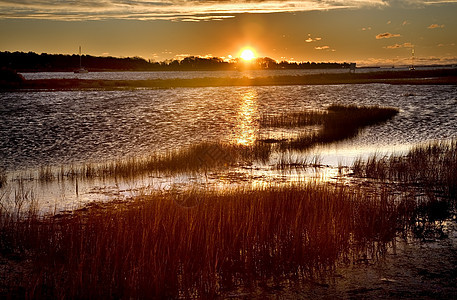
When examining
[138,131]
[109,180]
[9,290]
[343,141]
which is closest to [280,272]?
[9,290]

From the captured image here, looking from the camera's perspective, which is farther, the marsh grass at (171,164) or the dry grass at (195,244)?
the marsh grass at (171,164)

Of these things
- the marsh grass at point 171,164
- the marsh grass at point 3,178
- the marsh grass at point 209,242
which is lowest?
the marsh grass at point 3,178

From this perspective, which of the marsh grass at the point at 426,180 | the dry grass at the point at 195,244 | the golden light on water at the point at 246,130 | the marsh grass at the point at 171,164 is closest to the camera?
the dry grass at the point at 195,244

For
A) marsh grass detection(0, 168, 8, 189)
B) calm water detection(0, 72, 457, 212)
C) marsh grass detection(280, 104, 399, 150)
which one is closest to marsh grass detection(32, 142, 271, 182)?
marsh grass detection(0, 168, 8, 189)

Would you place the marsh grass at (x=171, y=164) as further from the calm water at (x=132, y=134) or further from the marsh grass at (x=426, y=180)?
the marsh grass at (x=426, y=180)

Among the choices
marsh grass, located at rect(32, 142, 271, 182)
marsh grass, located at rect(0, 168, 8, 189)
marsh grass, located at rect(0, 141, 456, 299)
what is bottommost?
marsh grass, located at rect(0, 168, 8, 189)

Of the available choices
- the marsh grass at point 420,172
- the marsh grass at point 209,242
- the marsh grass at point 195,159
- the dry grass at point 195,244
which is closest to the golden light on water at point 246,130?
the marsh grass at point 195,159

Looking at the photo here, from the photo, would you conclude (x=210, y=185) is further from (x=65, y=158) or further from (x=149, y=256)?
(x=65, y=158)

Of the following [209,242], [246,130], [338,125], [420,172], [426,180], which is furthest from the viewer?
[246,130]

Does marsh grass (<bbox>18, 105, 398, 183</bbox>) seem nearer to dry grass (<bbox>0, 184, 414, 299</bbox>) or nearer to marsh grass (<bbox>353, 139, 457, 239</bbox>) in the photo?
marsh grass (<bbox>353, 139, 457, 239</bbox>)

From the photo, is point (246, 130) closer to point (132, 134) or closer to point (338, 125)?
point (338, 125)

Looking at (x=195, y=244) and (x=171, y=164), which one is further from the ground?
(x=195, y=244)

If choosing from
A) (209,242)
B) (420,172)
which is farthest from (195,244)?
(420,172)

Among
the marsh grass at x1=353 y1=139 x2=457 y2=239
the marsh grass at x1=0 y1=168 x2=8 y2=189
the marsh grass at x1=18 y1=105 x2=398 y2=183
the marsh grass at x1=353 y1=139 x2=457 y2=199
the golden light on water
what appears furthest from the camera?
the golden light on water
